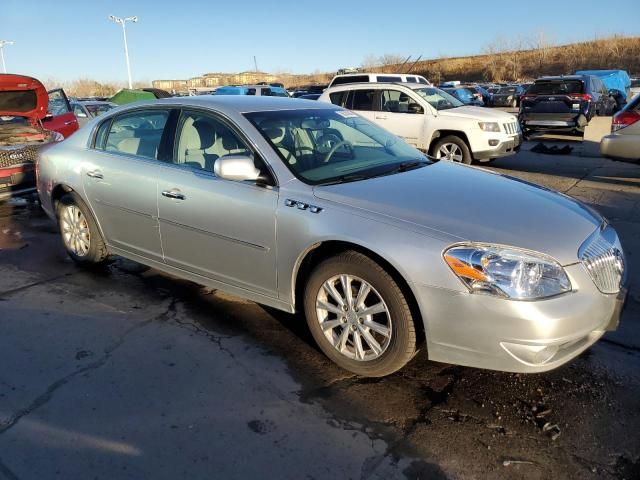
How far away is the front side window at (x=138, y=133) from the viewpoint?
4.14 metres

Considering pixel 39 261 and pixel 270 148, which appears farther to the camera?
pixel 39 261

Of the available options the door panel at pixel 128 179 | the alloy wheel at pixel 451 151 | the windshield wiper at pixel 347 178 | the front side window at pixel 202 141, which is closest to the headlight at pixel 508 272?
the windshield wiper at pixel 347 178

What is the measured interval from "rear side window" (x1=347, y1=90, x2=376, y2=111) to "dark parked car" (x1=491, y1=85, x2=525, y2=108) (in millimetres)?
22694

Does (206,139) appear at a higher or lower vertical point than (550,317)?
higher

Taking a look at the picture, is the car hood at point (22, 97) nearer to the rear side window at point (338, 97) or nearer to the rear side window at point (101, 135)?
the rear side window at point (101, 135)

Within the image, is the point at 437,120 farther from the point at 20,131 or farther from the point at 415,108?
the point at 20,131

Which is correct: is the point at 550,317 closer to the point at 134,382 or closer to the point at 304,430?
the point at 304,430

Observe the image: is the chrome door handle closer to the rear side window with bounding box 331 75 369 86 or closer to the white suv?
the white suv

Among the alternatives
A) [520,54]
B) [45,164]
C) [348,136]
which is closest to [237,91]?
[45,164]

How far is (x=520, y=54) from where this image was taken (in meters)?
70.8

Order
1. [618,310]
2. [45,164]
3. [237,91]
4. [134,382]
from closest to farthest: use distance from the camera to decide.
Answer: [618,310] < [134,382] < [45,164] < [237,91]

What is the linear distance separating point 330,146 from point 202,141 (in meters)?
0.95

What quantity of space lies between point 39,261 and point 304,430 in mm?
3966

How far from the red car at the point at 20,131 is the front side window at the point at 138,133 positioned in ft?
12.4
